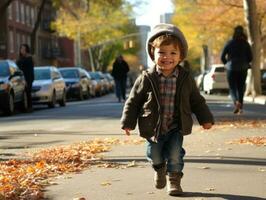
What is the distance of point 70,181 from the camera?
7457 mm

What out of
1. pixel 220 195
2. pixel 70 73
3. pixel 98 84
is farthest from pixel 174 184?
pixel 98 84

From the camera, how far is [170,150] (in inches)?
255

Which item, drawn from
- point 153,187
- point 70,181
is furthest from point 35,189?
point 153,187

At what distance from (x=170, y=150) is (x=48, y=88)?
763 inches

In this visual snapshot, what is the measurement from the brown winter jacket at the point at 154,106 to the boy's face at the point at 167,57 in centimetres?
12

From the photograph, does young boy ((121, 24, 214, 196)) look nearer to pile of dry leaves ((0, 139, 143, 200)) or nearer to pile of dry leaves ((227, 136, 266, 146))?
pile of dry leaves ((0, 139, 143, 200))

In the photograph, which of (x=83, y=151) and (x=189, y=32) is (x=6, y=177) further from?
(x=189, y=32)

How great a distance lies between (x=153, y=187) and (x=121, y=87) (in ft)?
65.3

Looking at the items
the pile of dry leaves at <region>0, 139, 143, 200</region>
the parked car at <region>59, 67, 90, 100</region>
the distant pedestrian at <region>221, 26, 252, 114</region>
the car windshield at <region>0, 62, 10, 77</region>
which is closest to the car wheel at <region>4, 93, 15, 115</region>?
the car windshield at <region>0, 62, 10, 77</region>

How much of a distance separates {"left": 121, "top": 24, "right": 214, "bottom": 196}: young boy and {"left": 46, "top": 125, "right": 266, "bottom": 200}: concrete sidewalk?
412 mm

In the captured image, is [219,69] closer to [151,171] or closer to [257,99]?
[257,99]

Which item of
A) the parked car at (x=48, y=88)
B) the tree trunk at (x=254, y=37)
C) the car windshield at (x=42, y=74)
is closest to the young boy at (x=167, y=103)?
the parked car at (x=48, y=88)

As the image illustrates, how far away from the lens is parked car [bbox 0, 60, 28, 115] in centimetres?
2073

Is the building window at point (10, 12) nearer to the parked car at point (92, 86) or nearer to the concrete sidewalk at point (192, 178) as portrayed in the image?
the parked car at point (92, 86)
